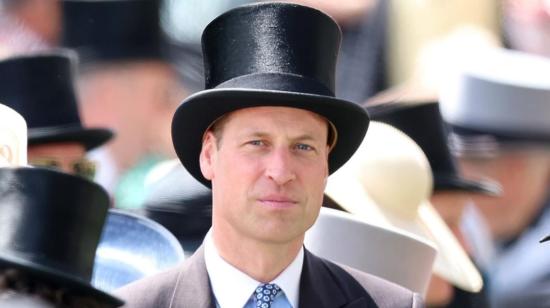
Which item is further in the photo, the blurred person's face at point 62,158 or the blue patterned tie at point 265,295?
the blurred person's face at point 62,158

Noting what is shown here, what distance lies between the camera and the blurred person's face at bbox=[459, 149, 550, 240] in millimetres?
8031

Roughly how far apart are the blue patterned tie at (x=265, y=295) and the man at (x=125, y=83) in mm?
2720

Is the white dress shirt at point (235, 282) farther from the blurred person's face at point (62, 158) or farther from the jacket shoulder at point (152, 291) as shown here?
the blurred person's face at point (62, 158)

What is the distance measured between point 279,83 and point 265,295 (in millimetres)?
545

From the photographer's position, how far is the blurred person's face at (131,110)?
7852 mm

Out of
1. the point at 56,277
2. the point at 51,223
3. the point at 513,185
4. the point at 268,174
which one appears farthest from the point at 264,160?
the point at 513,185

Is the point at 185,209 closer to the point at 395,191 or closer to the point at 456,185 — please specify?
the point at 395,191

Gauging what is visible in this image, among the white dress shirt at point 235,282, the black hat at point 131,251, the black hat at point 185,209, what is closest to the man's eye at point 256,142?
the white dress shirt at point 235,282

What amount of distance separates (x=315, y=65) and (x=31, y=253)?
40.7 inches

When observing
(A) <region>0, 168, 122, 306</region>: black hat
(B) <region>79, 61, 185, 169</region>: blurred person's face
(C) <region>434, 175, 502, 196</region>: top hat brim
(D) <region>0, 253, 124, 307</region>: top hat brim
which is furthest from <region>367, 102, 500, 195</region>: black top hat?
(D) <region>0, 253, 124, 307</region>: top hat brim

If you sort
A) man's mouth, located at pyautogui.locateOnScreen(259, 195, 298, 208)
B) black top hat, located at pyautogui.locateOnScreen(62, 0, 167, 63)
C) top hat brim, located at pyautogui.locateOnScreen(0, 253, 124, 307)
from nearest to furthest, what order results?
top hat brim, located at pyautogui.locateOnScreen(0, 253, 124, 307) < man's mouth, located at pyautogui.locateOnScreen(259, 195, 298, 208) < black top hat, located at pyautogui.locateOnScreen(62, 0, 167, 63)

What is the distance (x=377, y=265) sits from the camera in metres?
5.71

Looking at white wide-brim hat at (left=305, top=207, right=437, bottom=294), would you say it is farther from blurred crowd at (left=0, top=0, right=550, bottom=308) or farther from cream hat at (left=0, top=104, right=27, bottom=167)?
cream hat at (left=0, top=104, right=27, bottom=167)

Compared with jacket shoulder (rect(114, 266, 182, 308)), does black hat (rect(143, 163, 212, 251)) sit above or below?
below
